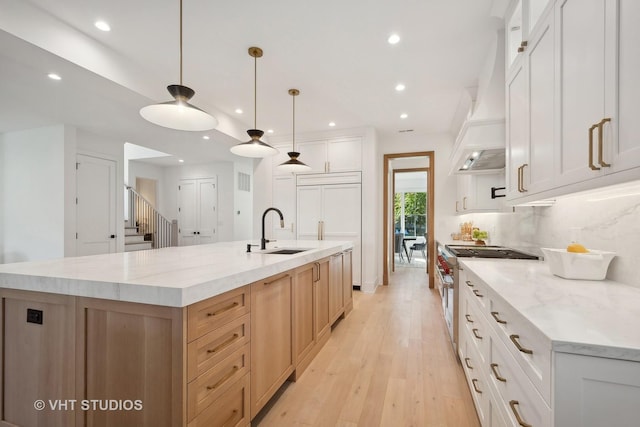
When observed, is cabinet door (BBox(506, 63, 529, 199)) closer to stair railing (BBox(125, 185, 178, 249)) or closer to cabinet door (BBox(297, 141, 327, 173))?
cabinet door (BBox(297, 141, 327, 173))

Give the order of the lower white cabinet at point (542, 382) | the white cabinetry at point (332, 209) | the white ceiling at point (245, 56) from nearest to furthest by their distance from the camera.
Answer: the lower white cabinet at point (542, 382)
the white ceiling at point (245, 56)
the white cabinetry at point (332, 209)

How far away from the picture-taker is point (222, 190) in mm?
7719

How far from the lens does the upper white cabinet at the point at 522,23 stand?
1678 millimetres

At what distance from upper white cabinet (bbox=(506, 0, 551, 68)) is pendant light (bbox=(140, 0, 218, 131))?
1997mm

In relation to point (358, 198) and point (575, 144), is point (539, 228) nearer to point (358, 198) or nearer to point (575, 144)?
point (575, 144)

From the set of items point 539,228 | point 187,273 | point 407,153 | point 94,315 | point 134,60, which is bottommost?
point 94,315

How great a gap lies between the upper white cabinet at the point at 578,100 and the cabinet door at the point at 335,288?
1.72 meters

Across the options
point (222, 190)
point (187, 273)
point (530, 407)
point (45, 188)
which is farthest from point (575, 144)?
point (222, 190)

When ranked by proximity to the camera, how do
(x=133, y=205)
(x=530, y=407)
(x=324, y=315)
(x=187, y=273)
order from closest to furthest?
1. (x=530, y=407)
2. (x=187, y=273)
3. (x=324, y=315)
4. (x=133, y=205)

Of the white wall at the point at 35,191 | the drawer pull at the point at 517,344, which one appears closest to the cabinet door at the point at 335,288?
the drawer pull at the point at 517,344

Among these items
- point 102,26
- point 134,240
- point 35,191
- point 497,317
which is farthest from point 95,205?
point 497,317

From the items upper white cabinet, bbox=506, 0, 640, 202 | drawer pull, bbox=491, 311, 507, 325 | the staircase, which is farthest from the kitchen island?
the staircase

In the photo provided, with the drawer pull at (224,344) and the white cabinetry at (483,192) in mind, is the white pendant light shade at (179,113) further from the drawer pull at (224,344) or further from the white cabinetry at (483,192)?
the white cabinetry at (483,192)

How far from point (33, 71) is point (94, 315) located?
121 inches
